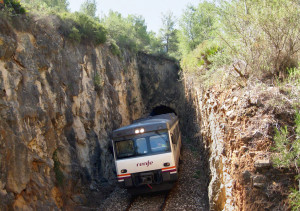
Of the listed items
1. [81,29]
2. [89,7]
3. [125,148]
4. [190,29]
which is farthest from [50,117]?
[89,7]

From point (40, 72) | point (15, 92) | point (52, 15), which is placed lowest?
point (15, 92)

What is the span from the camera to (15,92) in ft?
26.2

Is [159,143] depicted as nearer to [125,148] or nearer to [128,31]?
[125,148]

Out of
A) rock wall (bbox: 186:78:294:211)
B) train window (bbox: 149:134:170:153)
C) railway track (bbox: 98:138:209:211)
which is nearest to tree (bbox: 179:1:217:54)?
railway track (bbox: 98:138:209:211)

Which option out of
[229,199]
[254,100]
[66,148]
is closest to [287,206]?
[229,199]

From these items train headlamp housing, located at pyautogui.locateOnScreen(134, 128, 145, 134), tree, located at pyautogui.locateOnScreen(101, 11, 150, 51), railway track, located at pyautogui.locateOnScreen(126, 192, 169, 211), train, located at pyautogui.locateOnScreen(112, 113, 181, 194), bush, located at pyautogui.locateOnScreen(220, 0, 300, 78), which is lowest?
railway track, located at pyautogui.locateOnScreen(126, 192, 169, 211)

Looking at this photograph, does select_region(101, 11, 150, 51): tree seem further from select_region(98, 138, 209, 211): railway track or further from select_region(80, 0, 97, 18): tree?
select_region(98, 138, 209, 211): railway track

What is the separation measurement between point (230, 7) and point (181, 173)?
24.1 feet

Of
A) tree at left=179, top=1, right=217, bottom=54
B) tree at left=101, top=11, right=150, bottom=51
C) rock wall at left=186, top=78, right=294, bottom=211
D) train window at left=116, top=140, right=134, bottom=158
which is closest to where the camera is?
rock wall at left=186, top=78, right=294, bottom=211

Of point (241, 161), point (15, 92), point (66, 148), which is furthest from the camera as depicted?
point (66, 148)

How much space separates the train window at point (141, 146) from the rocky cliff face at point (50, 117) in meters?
2.53

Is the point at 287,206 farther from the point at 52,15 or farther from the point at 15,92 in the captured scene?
the point at 52,15

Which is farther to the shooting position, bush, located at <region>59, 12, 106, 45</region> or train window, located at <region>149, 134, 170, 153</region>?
bush, located at <region>59, 12, 106, 45</region>

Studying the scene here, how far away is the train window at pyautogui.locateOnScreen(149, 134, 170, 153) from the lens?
964 centimetres
